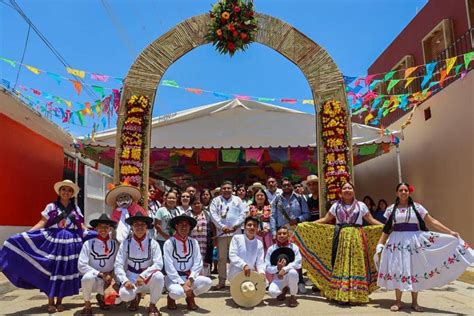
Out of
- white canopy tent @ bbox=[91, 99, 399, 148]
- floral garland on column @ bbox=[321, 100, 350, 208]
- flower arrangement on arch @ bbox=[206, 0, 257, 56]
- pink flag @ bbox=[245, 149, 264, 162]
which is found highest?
flower arrangement on arch @ bbox=[206, 0, 257, 56]

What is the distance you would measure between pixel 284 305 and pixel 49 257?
2.60 metres

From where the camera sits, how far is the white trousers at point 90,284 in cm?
416

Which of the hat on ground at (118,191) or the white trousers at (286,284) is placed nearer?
the white trousers at (286,284)

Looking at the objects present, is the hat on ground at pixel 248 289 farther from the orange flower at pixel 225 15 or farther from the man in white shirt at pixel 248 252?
the orange flower at pixel 225 15

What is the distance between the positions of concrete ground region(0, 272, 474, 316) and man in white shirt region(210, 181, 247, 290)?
1.98 ft

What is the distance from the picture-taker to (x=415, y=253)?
4.47 meters

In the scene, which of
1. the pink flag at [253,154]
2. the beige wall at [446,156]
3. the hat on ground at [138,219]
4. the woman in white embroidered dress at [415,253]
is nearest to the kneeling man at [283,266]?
the woman in white embroidered dress at [415,253]

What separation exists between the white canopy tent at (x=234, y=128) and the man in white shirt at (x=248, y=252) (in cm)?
462

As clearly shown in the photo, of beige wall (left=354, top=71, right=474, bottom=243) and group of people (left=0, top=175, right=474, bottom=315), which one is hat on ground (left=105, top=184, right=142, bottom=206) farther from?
beige wall (left=354, top=71, right=474, bottom=243)

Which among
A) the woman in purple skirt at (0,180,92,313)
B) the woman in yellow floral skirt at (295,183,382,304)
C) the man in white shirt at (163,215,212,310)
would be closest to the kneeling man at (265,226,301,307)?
the woman in yellow floral skirt at (295,183,382,304)

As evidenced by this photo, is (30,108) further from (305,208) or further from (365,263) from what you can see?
(365,263)

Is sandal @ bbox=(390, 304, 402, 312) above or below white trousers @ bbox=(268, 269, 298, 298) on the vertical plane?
below

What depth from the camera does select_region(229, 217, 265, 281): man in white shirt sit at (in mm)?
4844

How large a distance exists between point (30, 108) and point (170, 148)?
2.92 meters
